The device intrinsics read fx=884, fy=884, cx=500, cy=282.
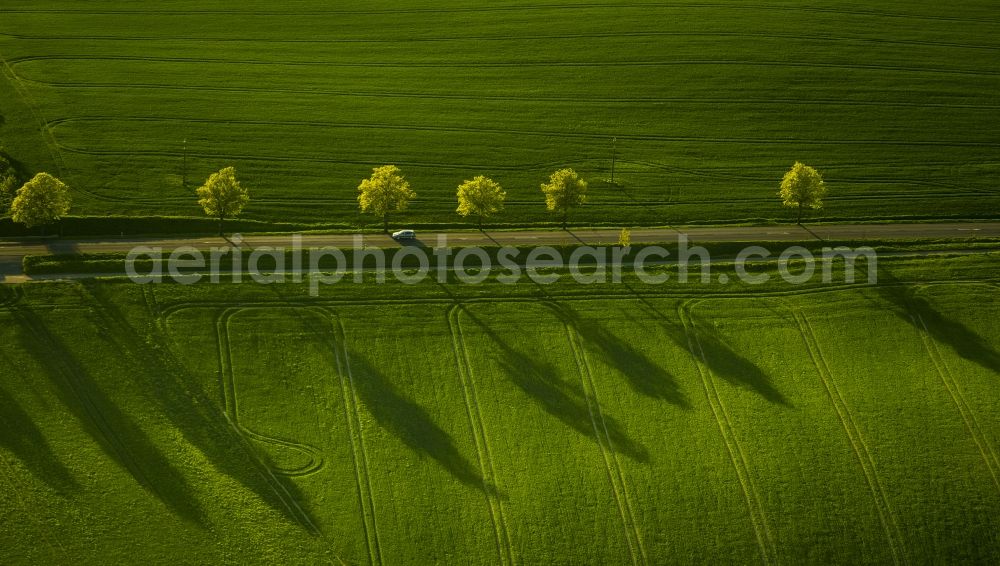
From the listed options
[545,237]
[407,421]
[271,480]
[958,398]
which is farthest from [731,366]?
[271,480]

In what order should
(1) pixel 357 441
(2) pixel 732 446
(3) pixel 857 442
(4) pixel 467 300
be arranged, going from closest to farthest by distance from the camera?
(1) pixel 357 441, (2) pixel 732 446, (3) pixel 857 442, (4) pixel 467 300

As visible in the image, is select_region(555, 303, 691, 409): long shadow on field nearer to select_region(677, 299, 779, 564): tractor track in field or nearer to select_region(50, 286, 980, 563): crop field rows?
select_region(50, 286, 980, 563): crop field rows

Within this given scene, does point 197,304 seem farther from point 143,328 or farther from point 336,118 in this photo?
point 336,118

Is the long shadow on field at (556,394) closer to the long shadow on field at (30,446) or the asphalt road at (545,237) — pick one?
the asphalt road at (545,237)

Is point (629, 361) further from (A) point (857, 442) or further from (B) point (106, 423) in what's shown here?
(B) point (106, 423)

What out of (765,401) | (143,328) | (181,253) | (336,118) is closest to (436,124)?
(336,118)
